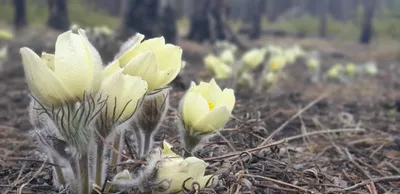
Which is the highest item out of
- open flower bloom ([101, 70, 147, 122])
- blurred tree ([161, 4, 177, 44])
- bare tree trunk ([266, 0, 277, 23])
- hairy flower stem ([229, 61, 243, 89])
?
open flower bloom ([101, 70, 147, 122])

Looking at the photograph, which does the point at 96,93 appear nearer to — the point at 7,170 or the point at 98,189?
the point at 98,189

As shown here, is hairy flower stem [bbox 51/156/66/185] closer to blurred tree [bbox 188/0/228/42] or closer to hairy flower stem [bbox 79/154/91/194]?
hairy flower stem [bbox 79/154/91/194]

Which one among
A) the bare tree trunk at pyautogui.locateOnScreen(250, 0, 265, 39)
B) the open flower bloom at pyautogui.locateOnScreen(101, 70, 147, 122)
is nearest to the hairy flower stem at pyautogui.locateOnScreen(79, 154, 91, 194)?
the open flower bloom at pyautogui.locateOnScreen(101, 70, 147, 122)

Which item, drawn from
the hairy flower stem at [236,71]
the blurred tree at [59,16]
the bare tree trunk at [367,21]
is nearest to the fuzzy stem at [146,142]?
the hairy flower stem at [236,71]

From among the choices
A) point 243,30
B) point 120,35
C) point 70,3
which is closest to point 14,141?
point 120,35

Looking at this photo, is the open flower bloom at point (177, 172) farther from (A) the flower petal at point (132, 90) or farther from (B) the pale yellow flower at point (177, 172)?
(A) the flower petal at point (132, 90)

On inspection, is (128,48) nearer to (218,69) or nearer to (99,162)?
(99,162)

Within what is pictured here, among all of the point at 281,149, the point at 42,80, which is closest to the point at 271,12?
the point at 281,149
